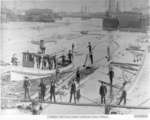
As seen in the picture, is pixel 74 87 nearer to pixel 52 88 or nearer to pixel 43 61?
pixel 52 88

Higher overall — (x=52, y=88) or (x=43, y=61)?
(x=43, y=61)

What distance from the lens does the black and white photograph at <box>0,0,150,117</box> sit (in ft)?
5.65

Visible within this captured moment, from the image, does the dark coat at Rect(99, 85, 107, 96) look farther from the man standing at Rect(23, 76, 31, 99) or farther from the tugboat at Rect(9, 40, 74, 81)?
the man standing at Rect(23, 76, 31, 99)

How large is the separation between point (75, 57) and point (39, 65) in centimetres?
24

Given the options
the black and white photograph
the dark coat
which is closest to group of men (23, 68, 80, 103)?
the black and white photograph

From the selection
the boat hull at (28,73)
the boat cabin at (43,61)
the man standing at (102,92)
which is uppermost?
the boat cabin at (43,61)

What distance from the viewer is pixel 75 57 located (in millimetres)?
1766

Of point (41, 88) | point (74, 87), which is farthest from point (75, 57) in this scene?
point (41, 88)

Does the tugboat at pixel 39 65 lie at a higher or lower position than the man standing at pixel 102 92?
higher

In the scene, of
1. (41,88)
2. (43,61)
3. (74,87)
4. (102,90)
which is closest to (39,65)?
(43,61)

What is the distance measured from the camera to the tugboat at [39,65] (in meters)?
1.73

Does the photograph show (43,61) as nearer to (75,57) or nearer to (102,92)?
(75,57)

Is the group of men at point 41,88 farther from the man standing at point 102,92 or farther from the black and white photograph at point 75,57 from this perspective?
the man standing at point 102,92

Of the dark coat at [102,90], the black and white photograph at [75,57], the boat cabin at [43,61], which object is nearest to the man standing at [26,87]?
the black and white photograph at [75,57]
